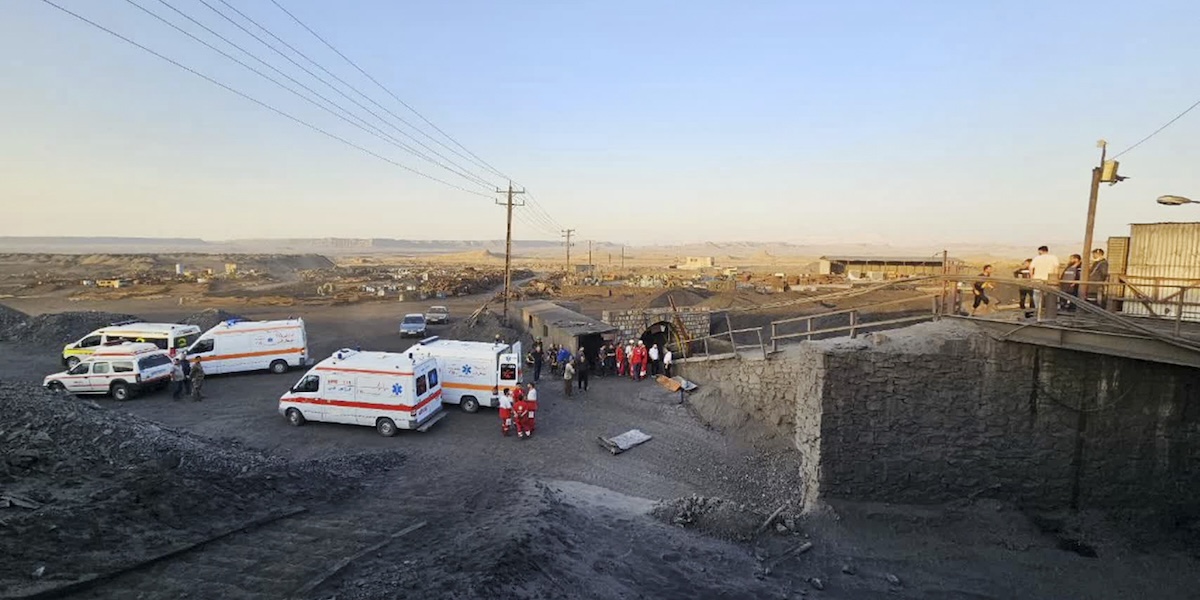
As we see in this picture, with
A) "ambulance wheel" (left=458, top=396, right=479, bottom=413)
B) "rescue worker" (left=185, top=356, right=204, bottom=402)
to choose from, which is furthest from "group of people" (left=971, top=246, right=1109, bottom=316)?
"rescue worker" (left=185, top=356, right=204, bottom=402)

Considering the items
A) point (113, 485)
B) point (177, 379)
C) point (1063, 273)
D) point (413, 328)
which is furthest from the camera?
point (413, 328)

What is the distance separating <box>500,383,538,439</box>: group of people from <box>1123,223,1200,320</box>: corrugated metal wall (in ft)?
46.3

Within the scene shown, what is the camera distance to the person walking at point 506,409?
16.1 metres

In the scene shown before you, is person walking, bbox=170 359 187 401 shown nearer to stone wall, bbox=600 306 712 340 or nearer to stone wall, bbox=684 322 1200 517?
stone wall, bbox=600 306 712 340

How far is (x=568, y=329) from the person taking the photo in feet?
76.6

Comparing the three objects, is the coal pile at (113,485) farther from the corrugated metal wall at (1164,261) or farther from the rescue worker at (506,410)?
the corrugated metal wall at (1164,261)

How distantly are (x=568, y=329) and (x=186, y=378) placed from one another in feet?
44.4

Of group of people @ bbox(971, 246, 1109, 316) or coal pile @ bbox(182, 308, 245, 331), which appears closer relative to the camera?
group of people @ bbox(971, 246, 1109, 316)

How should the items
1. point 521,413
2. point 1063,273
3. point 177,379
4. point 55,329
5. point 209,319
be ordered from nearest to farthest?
point 1063,273
point 521,413
point 177,379
point 55,329
point 209,319

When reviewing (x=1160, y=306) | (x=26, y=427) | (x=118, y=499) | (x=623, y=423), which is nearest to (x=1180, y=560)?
(x=1160, y=306)

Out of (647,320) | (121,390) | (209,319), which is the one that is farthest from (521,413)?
(209,319)

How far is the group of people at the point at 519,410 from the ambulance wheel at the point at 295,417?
584 centimetres

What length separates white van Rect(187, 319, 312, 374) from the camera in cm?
2184

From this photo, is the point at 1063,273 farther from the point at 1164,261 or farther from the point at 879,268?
the point at 879,268
